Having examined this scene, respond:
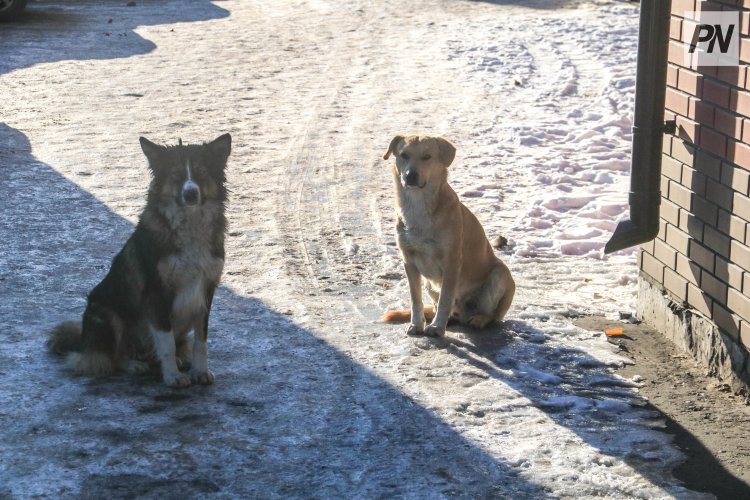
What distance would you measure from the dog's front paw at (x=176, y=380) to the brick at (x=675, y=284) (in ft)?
9.62

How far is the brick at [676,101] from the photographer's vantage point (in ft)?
21.0

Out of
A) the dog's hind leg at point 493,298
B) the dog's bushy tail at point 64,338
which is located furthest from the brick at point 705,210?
the dog's bushy tail at point 64,338

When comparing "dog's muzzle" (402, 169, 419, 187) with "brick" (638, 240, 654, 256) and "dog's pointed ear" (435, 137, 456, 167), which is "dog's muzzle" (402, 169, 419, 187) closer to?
"dog's pointed ear" (435, 137, 456, 167)

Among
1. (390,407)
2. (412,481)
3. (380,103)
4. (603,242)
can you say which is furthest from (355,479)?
(380,103)

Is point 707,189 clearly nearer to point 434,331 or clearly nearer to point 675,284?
point 675,284

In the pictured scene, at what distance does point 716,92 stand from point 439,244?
5.96 feet

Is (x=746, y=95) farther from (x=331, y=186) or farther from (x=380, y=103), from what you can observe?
(x=380, y=103)

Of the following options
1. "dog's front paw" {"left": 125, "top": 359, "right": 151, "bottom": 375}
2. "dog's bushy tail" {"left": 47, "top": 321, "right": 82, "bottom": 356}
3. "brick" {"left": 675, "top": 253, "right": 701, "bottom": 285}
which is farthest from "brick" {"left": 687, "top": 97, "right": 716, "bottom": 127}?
"dog's bushy tail" {"left": 47, "top": 321, "right": 82, "bottom": 356}

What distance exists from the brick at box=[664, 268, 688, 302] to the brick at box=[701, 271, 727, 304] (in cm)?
24

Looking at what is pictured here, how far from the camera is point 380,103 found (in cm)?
1299

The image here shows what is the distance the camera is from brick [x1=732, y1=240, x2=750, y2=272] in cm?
574

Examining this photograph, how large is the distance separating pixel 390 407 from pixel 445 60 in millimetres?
10129

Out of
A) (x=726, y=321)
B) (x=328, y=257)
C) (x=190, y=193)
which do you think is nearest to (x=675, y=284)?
(x=726, y=321)

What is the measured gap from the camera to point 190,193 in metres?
5.60
